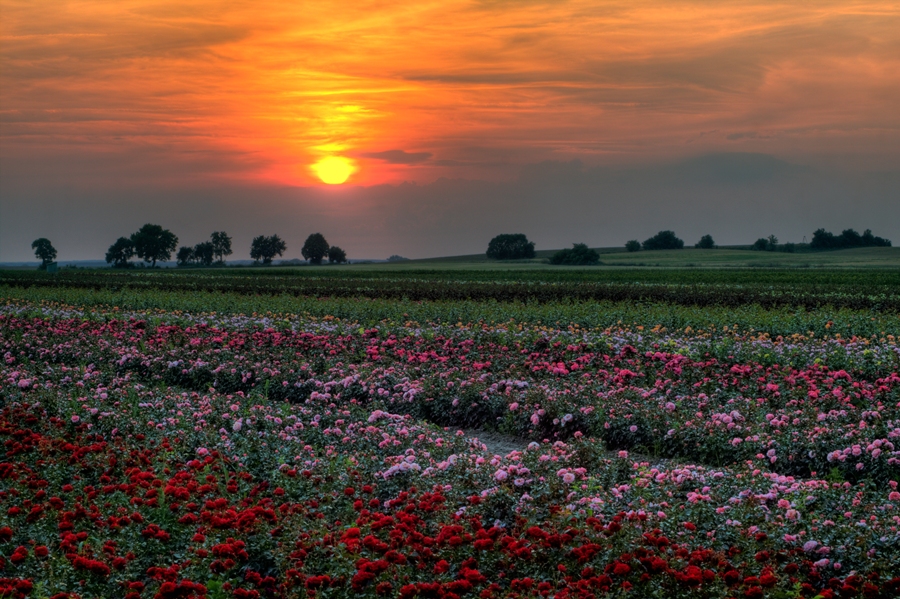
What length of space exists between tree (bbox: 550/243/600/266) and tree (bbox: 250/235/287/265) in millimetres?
54433

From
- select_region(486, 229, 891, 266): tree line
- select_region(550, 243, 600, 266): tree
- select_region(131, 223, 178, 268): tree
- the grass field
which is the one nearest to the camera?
the grass field

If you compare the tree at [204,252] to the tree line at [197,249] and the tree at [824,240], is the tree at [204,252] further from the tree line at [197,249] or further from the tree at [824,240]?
the tree at [824,240]

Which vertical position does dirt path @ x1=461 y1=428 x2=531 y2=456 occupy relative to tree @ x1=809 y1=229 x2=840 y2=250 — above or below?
below

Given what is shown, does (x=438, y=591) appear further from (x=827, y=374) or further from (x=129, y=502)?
(x=827, y=374)

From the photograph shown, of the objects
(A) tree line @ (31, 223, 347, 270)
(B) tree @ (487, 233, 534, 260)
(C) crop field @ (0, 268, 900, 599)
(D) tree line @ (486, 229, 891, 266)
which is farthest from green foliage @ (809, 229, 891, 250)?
(C) crop field @ (0, 268, 900, 599)

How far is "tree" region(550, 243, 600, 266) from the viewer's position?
91.5 m

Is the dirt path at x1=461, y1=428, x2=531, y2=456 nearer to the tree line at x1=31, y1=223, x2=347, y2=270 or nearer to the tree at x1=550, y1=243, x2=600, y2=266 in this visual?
the tree at x1=550, y1=243, x2=600, y2=266

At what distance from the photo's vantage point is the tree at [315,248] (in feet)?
418

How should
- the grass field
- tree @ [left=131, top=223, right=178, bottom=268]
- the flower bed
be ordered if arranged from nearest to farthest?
1. the flower bed
2. the grass field
3. tree @ [left=131, top=223, right=178, bottom=268]

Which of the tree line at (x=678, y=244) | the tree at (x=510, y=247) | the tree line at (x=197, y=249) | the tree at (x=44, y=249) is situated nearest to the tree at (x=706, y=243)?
the tree line at (x=678, y=244)

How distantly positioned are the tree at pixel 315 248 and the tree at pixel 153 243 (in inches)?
831

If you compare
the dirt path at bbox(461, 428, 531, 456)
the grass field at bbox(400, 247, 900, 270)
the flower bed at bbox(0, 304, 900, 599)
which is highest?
the grass field at bbox(400, 247, 900, 270)

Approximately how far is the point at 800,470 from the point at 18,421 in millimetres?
8803

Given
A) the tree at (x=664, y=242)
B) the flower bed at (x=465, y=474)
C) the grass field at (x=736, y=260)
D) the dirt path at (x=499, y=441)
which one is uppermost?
the tree at (x=664, y=242)
